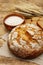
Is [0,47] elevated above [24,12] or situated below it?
below

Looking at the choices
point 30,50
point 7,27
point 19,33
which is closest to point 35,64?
point 30,50

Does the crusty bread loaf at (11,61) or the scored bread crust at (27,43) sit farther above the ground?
the scored bread crust at (27,43)

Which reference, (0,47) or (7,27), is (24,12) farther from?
(0,47)

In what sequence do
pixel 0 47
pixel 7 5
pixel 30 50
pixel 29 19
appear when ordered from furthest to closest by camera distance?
pixel 7 5, pixel 29 19, pixel 0 47, pixel 30 50

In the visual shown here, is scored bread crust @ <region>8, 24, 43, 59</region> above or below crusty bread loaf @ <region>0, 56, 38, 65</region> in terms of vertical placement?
above

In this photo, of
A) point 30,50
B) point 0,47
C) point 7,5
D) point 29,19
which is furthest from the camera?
point 7,5

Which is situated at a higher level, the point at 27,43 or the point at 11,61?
the point at 27,43

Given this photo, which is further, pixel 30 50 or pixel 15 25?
pixel 15 25

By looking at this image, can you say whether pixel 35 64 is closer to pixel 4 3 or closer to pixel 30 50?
pixel 30 50
